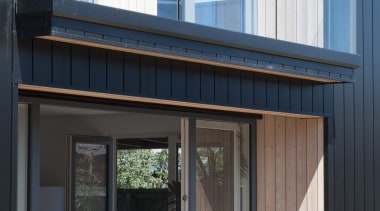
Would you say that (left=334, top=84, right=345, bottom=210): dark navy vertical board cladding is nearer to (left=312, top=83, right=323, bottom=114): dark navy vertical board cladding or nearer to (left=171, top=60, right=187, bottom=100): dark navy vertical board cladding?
(left=312, top=83, right=323, bottom=114): dark navy vertical board cladding

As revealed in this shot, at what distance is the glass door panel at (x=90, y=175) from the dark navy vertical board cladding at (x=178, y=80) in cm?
623

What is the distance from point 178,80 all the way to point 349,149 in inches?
139

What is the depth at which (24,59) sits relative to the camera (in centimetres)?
650

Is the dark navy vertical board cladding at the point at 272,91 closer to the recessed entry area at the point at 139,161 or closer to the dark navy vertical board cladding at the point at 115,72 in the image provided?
the recessed entry area at the point at 139,161

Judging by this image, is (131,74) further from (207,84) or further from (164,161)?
(164,161)

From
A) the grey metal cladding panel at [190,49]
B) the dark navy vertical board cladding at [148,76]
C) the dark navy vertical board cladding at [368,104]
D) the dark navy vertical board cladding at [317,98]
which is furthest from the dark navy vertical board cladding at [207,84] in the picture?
the dark navy vertical board cladding at [368,104]

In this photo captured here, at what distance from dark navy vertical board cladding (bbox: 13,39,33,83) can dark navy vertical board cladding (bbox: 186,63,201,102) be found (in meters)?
2.06

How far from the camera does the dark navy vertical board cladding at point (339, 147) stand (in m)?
10.1

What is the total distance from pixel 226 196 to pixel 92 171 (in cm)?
428

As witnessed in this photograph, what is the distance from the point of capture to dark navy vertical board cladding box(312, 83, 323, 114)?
32.4 feet

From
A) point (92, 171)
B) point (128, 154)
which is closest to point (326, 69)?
point (92, 171)

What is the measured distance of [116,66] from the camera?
7.30 meters

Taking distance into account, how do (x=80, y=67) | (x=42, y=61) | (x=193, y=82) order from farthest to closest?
(x=193, y=82), (x=80, y=67), (x=42, y=61)

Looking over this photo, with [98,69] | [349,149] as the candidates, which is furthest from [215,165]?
[98,69]
